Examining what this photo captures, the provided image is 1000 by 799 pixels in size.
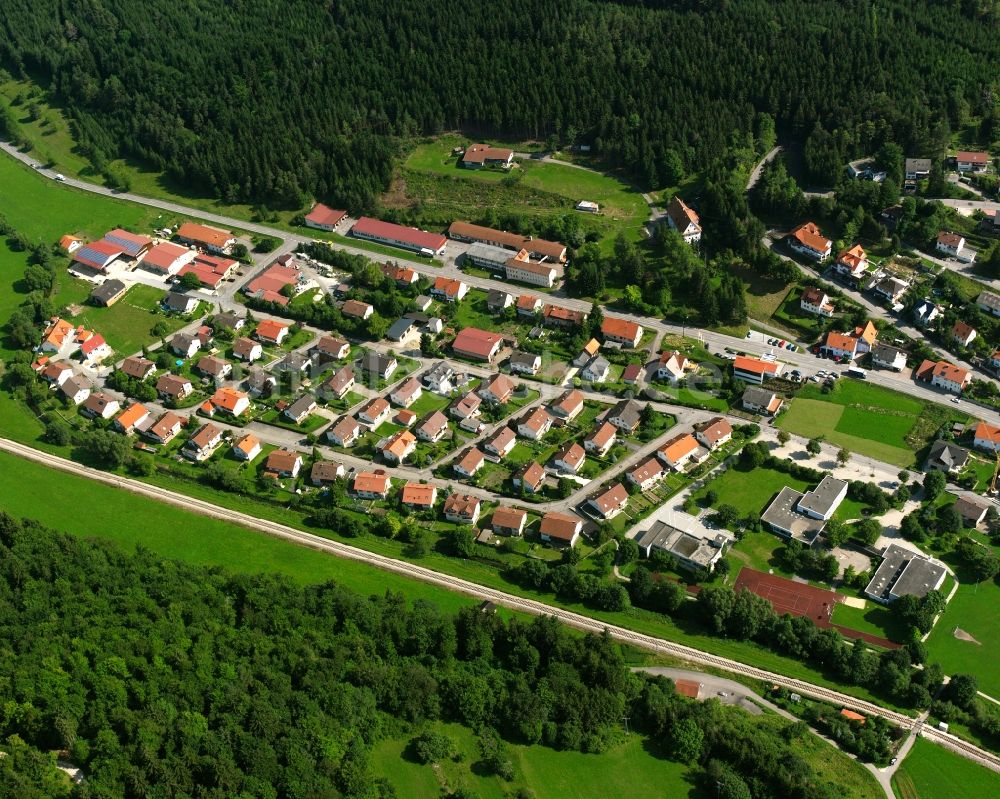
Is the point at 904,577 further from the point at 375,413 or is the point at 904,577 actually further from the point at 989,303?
the point at 375,413

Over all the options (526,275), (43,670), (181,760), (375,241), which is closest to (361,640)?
(181,760)

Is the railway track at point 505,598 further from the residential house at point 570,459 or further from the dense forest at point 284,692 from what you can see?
the residential house at point 570,459

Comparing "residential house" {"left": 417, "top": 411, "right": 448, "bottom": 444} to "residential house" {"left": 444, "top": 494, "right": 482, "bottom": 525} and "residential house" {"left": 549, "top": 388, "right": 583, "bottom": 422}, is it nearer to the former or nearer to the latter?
"residential house" {"left": 444, "top": 494, "right": 482, "bottom": 525}

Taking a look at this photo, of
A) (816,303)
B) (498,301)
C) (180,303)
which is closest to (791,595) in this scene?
(816,303)

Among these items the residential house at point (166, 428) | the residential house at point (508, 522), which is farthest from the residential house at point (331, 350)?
the residential house at point (508, 522)

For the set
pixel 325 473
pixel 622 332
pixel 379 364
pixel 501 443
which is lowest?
pixel 325 473

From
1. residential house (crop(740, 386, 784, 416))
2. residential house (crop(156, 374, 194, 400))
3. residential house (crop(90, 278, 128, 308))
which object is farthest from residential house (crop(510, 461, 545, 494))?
residential house (crop(90, 278, 128, 308))
